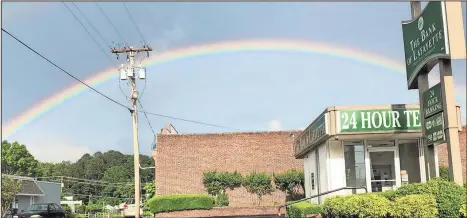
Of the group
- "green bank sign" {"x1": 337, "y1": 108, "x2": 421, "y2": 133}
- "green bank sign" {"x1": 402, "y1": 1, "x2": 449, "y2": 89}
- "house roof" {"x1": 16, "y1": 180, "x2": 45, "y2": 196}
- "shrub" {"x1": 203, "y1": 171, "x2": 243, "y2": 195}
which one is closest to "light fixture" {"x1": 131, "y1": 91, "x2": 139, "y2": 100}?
"shrub" {"x1": 203, "y1": 171, "x2": 243, "y2": 195}

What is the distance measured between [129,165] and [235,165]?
285 feet

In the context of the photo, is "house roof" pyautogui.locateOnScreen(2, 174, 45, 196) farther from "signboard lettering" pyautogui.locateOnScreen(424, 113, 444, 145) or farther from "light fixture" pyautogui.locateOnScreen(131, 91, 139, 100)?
"signboard lettering" pyautogui.locateOnScreen(424, 113, 444, 145)

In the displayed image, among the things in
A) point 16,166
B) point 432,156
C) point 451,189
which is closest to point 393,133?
point 432,156

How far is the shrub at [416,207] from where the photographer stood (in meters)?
9.77

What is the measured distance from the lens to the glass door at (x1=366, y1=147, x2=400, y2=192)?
707 inches

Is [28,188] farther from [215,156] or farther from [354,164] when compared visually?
[354,164]

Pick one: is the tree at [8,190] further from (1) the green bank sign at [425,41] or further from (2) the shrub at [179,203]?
(1) the green bank sign at [425,41]

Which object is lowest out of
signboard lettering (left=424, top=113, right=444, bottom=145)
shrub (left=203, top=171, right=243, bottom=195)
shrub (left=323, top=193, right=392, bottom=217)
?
shrub (left=323, top=193, right=392, bottom=217)

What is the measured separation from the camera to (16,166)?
106 meters

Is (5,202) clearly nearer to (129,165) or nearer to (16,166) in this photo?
(16,166)

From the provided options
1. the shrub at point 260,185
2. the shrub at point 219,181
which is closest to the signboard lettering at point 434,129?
the shrub at point 260,185

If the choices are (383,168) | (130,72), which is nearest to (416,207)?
(383,168)

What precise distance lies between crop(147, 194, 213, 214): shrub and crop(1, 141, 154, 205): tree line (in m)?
74.5

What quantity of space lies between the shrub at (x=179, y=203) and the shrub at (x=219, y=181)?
3465 millimetres
